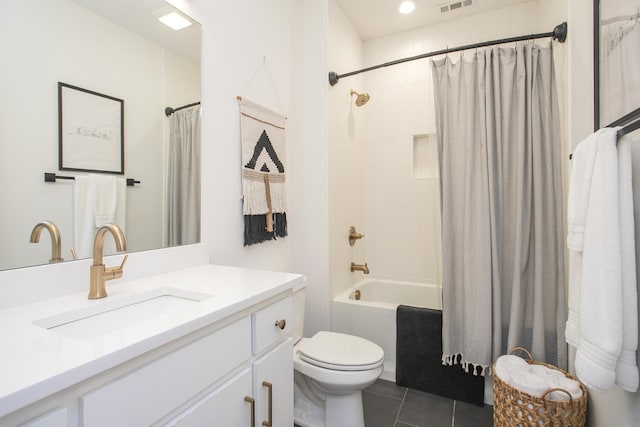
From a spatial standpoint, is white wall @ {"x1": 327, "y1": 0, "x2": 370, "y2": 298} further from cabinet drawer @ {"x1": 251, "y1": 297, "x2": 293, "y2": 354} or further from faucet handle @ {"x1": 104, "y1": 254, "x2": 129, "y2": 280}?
faucet handle @ {"x1": 104, "y1": 254, "x2": 129, "y2": 280}

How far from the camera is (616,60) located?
3.56 feet

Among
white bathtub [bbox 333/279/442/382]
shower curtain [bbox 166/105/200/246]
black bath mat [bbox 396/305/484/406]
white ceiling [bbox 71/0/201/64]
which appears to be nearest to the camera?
white ceiling [bbox 71/0/201/64]

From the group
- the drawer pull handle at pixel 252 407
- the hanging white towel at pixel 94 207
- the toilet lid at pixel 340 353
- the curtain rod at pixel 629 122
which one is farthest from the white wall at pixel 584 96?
the hanging white towel at pixel 94 207

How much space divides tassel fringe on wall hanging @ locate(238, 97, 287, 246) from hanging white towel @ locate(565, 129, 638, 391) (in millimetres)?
1447

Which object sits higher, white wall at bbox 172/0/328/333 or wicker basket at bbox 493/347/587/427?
white wall at bbox 172/0/328/333

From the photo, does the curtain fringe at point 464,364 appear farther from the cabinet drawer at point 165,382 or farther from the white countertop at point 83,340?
the cabinet drawer at point 165,382

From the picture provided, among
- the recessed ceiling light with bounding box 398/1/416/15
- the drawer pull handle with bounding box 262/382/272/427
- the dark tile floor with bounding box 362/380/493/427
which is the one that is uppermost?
the recessed ceiling light with bounding box 398/1/416/15

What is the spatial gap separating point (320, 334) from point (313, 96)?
1627 millimetres

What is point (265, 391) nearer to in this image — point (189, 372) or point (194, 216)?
point (189, 372)

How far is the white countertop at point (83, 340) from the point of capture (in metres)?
0.48

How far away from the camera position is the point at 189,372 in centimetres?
73

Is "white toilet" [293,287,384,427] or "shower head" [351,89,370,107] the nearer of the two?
"white toilet" [293,287,384,427]

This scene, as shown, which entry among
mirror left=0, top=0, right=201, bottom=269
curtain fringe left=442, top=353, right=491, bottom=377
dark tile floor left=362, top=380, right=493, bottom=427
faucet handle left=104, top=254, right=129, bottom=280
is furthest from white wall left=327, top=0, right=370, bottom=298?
faucet handle left=104, top=254, right=129, bottom=280

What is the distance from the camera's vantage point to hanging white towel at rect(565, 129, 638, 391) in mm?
861
